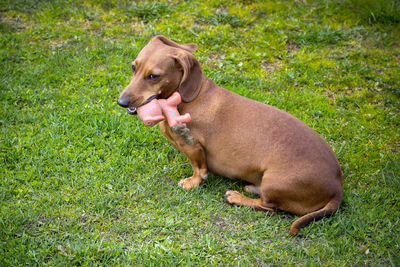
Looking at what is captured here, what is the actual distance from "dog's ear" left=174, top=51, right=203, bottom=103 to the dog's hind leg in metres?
1.13

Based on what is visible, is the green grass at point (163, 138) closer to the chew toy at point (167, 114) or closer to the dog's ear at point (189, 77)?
the chew toy at point (167, 114)

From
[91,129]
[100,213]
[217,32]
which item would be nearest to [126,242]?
[100,213]

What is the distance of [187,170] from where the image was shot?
15.2 ft

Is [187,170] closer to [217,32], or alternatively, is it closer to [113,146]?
[113,146]

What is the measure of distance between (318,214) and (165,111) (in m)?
1.84

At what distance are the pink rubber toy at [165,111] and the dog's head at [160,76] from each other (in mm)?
66

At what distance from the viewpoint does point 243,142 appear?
4016 millimetres

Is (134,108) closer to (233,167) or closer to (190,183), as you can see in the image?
(190,183)

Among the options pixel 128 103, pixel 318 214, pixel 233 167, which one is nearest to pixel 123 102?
pixel 128 103

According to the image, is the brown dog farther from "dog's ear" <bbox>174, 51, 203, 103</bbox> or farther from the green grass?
the green grass

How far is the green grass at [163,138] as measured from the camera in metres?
3.60

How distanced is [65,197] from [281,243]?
225cm

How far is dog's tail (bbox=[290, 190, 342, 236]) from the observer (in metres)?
3.70

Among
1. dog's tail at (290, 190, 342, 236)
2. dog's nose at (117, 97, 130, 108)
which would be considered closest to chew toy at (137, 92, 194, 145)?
dog's nose at (117, 97, 130, 108)
